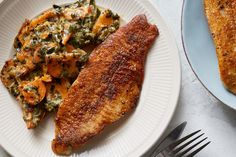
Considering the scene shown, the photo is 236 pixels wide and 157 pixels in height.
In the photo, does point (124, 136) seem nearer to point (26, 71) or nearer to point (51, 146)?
point (51, 146)

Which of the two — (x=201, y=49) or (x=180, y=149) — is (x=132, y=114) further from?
(x=201, y=49)

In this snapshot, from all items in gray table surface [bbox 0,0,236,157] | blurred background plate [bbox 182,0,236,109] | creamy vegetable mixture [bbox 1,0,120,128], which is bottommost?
gray table surface [bbox 0,0,236,157]

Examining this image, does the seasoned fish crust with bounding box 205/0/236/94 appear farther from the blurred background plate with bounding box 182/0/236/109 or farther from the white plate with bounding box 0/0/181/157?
the white plate with bounding box 0/0/181/157

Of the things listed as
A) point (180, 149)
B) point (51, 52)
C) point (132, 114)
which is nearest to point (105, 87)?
point (132, 114)

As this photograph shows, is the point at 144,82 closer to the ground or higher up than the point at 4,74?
closer to the ground

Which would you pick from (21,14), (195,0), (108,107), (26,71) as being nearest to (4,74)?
(26,71)

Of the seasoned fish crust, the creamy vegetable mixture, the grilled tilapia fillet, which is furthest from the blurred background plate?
the creamy vegetable mixture

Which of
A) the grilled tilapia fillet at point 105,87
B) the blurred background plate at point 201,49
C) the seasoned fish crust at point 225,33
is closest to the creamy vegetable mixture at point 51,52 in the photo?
the grilled tilapia fillet at point 105,87
